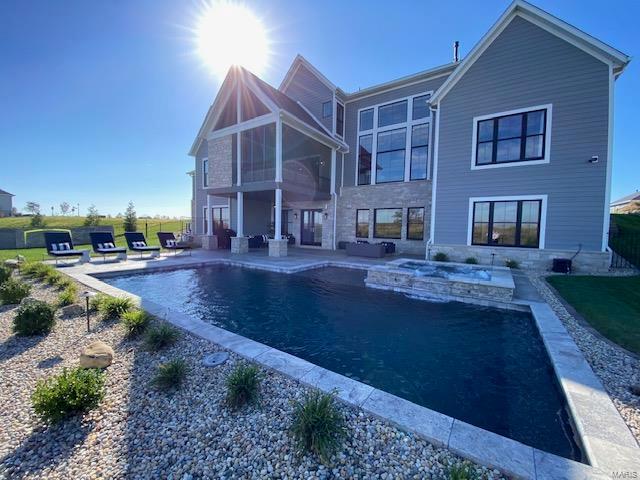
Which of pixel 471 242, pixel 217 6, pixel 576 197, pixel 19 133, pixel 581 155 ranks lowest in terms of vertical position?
pixel 471 242

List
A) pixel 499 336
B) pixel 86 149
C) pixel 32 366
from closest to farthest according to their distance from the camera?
pixel 32 366
pixel 499 336
pixel 86 149

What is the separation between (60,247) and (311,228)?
12.1 m

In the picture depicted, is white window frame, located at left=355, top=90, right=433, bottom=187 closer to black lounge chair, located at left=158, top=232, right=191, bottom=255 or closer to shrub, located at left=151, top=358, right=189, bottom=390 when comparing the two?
black lounge chair, located at left=158, top=232, right=191, bottom=255

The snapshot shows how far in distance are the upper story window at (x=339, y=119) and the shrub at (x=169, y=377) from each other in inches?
603

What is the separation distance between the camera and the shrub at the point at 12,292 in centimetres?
538

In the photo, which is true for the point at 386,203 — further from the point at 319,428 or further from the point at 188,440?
the point at 188,440

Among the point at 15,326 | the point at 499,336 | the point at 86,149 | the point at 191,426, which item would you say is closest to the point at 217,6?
the point at 15,326

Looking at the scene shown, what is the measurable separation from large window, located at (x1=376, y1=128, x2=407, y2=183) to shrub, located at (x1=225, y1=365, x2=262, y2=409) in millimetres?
13632

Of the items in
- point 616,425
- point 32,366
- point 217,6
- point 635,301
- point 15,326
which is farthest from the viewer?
point 217,6

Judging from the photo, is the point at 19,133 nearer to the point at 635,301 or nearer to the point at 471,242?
the point at 471,242

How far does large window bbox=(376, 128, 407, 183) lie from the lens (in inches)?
563

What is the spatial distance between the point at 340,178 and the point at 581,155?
419 inches

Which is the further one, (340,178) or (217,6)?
(340,178)

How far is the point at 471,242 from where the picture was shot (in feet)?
34.7
